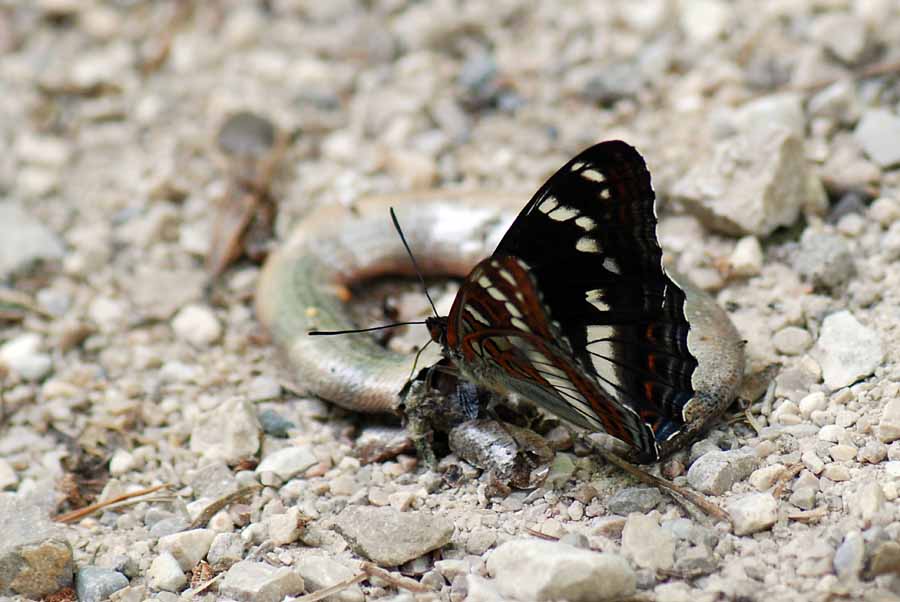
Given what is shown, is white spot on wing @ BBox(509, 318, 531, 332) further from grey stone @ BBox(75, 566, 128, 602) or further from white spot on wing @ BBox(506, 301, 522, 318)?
grey stone @ BBox(75, 566, 128, 602)

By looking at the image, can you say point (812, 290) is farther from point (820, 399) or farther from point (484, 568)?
point (484, 568)

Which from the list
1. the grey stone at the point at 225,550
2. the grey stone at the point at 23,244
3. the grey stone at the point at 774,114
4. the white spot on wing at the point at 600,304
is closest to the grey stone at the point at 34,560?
the grey stone at the point at 225,550

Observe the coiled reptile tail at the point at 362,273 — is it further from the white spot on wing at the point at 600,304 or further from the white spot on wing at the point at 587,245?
the white spot on wing at the point at 587,245

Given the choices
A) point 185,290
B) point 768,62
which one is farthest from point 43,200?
point 768,62

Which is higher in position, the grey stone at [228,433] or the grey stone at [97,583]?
the grey stone at [228,433]

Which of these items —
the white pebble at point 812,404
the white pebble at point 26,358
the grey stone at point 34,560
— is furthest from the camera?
the white pebble at point 26,358

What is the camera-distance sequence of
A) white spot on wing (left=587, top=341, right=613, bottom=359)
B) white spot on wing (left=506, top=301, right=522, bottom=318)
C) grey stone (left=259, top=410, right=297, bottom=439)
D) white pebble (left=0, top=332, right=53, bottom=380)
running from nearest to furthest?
1. white spot on wing (left=506, top=301, right=522, bottom=318)
2. white spot on wing (left=587, top=341, right=613, bottom=359)
3. grey stone (left=259, top=410, right=297, bottom=439)
4. white pebble (left=0, top=332, right=53, bottom=380)

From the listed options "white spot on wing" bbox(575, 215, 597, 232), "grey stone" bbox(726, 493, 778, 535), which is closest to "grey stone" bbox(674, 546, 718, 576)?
"grey stone" bbox(726, 493, 778, 535)
